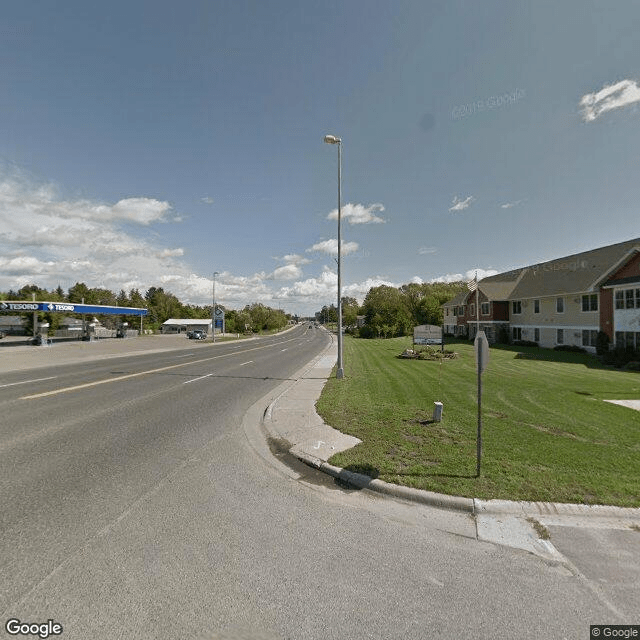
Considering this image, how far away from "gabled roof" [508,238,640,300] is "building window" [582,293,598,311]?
0.81m

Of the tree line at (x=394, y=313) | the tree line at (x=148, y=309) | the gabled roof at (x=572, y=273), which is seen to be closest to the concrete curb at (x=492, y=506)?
the gabled roof at (x=572, y=273)

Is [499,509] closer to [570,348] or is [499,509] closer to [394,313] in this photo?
[570,348]

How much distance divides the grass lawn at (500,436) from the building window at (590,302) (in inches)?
560

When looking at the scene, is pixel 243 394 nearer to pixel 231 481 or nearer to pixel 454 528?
pixel 231 481

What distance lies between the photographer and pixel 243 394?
38.9 feet

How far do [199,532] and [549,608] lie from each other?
3.60 metres

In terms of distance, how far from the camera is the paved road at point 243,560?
2.64 m

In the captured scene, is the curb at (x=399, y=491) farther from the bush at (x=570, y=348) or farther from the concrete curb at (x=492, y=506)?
the bush at (x=570, y=348)

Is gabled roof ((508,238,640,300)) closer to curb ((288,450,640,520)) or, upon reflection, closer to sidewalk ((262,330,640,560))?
curb ((288,450,640,520))

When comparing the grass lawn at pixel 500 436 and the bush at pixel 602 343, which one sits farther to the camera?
the bush at pixel 602 343

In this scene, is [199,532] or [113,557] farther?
[199,532]

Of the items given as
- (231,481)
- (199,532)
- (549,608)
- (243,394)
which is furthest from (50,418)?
(549,608)

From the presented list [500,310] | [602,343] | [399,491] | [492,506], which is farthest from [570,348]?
[399,491]

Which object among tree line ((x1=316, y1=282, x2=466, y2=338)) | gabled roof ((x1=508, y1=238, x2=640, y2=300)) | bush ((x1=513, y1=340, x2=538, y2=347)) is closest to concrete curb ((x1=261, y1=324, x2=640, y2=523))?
gabled roof ((x1=508, y1=238, x2=640, y2=300))
